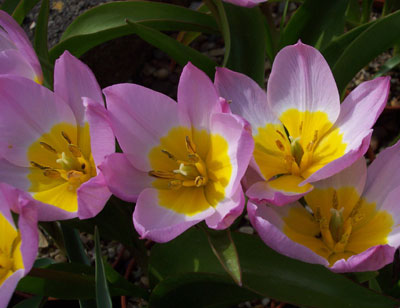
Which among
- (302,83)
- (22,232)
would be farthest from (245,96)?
(22,232)

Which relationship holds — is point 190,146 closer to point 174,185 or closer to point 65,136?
point 174,185

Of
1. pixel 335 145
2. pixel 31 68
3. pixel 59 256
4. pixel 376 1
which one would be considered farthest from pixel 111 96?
pixel 376 1

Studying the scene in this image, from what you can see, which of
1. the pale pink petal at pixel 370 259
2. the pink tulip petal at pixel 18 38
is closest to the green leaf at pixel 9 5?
the pink tulip petal at pixel 18 38

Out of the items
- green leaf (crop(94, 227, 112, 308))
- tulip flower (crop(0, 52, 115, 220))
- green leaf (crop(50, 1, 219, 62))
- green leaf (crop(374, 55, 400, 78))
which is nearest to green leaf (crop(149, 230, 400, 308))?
green leaf (crop(94, 227, 112, 308))

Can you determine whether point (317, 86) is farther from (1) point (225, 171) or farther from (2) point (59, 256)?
(2) point (59, 256)

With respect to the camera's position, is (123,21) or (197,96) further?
(123,21)
